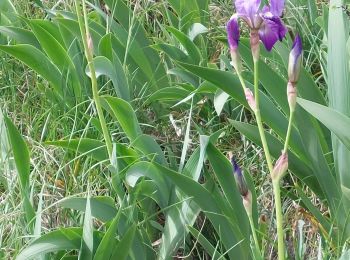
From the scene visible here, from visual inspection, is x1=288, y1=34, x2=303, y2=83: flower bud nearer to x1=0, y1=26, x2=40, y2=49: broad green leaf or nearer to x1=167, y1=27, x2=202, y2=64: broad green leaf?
x1=167, y1=27, x2=202, y2=64: broad green leaf

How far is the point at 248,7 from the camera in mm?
1182

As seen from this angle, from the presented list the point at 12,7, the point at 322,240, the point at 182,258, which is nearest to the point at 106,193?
the point at 182,258

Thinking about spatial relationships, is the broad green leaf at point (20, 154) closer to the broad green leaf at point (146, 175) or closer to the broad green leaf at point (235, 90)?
the broad green leaf at point (146, 175)

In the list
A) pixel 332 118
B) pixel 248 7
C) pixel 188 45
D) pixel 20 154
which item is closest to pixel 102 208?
pixel 20 154

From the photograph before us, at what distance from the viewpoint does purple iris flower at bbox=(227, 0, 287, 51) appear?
1186 mm

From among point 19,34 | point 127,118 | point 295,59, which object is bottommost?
point 127,118

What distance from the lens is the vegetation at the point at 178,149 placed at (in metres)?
1.49

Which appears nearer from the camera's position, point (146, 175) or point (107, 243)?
point (107, 243)

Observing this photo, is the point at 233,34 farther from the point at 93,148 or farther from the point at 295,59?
the point at 93,148

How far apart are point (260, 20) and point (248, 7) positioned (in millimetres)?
29

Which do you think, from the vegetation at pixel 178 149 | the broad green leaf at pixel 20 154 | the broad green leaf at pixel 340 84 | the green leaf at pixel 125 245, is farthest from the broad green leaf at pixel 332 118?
the broad green leaf at pixel 20 154

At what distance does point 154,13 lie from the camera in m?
2.76

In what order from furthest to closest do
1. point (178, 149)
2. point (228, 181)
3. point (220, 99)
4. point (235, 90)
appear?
point (178, 149) → point (220, 99) → point (235, 90) → point (228, 181)

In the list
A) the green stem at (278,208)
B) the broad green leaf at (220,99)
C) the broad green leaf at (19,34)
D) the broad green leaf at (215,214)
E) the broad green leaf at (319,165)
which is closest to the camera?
the green stem at (278,208)
